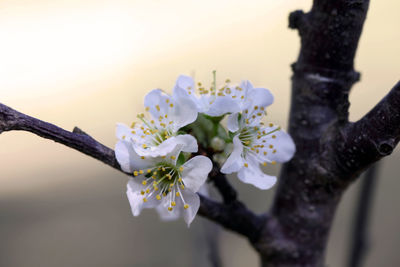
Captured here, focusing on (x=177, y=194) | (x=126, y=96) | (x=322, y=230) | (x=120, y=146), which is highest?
(x=120, y=146)

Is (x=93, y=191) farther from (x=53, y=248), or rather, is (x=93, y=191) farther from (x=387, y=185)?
(x=387, y=185)

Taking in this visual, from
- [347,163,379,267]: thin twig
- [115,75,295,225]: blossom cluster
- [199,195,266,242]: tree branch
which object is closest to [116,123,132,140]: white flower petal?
[115,75,295,225]: blossom cluster

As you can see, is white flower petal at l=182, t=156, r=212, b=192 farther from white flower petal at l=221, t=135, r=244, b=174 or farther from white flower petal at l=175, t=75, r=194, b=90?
white flower petal at l=175, t=75, r=194, b=90

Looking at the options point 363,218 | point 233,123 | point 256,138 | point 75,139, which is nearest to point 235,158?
point 233,123

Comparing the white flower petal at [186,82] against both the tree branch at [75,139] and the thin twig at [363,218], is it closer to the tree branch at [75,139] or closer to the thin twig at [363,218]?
the tree branch at [75,139]

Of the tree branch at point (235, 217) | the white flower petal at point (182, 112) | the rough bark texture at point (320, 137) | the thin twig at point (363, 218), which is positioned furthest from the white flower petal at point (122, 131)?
the thin twig at point (363, 218)

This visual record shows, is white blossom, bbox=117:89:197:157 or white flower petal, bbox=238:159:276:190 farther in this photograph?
white flower petal, bbox=238:159:276:190

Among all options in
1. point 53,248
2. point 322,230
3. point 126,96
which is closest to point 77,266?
point 53,248
